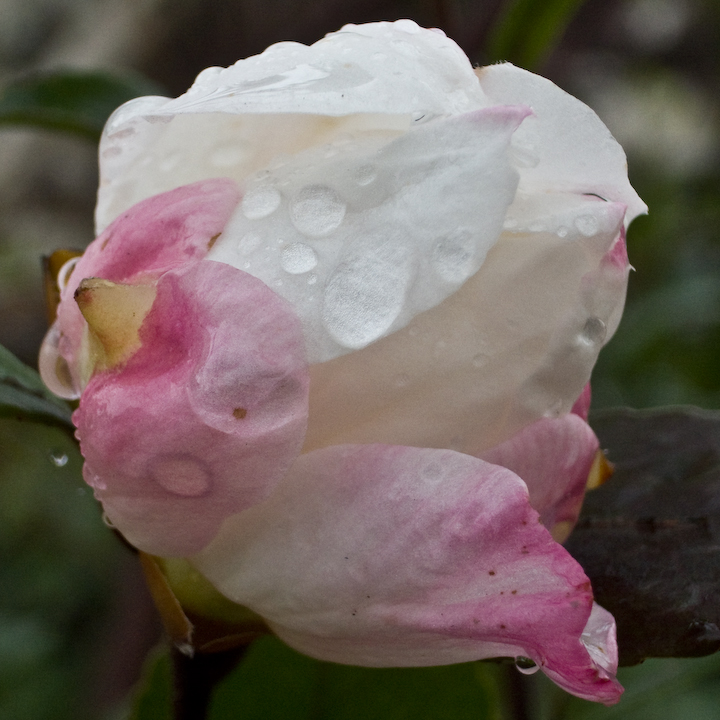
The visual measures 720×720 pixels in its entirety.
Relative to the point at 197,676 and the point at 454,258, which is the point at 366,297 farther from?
the point at 197,676

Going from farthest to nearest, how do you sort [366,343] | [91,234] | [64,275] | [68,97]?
[91,234]
[68,97]
[64,275]
[366,343]

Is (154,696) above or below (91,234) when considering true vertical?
above

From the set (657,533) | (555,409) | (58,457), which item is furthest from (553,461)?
(58,457)

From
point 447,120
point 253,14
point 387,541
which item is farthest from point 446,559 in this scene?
point 253,14

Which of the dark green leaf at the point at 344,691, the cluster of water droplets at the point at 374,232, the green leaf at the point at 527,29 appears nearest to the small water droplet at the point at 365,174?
the cluster of water droplets at the point at 374,232

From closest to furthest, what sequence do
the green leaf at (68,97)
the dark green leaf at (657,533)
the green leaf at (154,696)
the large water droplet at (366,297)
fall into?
1. the large water droplet at (366,297)
2. the dark green leaf at (657,533)
3. the green leaf at (154,696)
4. the green leaf at (68,97)

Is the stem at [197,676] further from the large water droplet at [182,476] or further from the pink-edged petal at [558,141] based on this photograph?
the pink-edged petal at [558,141]
